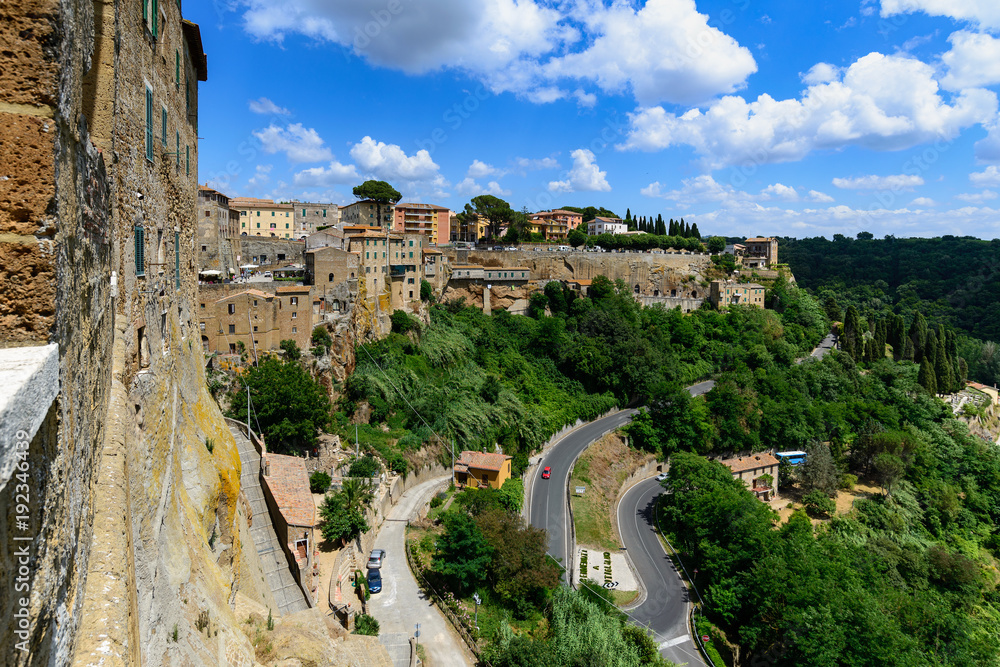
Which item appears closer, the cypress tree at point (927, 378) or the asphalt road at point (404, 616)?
Answer: the asphalt road at point (404, 616)

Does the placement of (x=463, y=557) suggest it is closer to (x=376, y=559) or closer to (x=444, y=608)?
(x=444, y=608)

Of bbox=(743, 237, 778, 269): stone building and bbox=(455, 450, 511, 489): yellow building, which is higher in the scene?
bbox=(743, 237, 778, 269): stone building

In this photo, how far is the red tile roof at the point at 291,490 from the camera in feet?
61.3

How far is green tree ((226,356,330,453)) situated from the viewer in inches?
984

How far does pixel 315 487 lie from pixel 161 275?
16812 millimetres

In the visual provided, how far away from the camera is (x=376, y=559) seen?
23234mm

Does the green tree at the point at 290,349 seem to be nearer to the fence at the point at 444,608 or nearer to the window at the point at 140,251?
the fence at the point at 444,608

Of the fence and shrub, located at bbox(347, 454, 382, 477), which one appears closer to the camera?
the fence

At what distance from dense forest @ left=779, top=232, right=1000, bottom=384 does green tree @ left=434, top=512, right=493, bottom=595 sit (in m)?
79.7

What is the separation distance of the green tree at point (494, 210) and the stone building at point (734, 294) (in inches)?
1185

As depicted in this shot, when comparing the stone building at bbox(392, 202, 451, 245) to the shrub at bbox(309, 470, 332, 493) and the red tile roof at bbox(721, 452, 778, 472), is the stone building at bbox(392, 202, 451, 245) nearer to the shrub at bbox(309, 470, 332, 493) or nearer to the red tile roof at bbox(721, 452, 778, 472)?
the red tile roof at bbox(721, 452, 778, 472)

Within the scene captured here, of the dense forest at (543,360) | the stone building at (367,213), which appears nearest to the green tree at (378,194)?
the stone building at (367,213)

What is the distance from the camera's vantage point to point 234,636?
8453 mm

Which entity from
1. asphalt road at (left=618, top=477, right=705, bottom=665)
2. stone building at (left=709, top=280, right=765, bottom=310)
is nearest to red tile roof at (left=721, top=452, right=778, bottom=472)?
asphalt road at (left=618, top=477, right=705, bottom=665)
